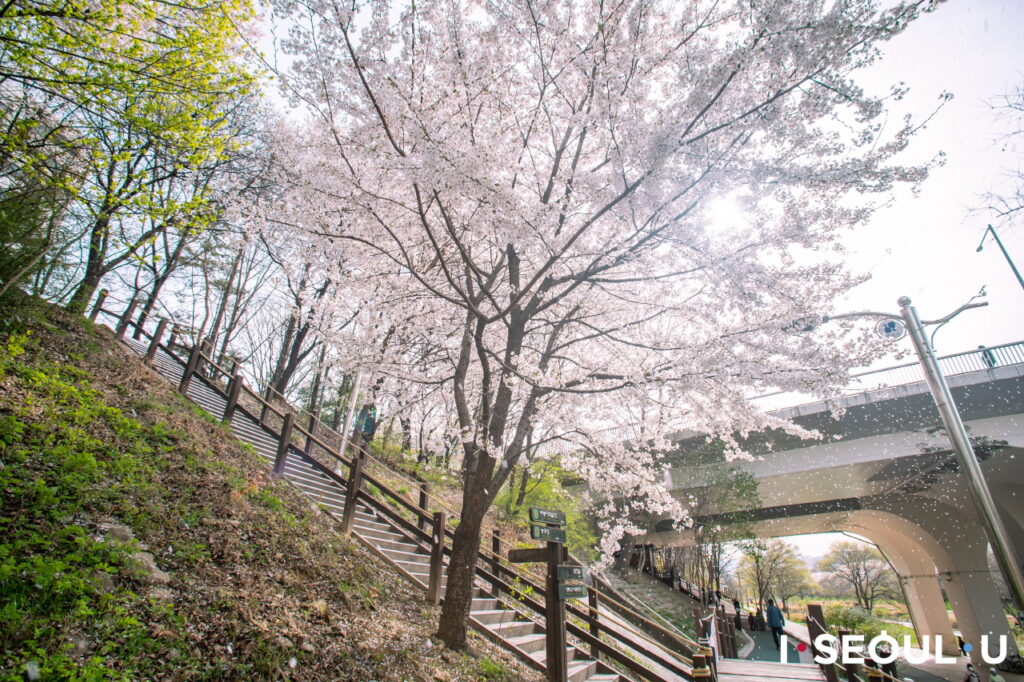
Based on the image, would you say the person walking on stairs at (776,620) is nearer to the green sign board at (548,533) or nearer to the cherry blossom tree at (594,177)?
the cherry blossom tree at (594,177)

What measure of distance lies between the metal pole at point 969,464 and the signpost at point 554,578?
511cm

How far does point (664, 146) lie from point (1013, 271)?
436 inches

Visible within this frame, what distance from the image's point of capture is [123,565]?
141 inches

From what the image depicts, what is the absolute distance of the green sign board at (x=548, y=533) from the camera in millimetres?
5684

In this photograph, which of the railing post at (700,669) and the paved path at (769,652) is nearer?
the railing post at (700,669)

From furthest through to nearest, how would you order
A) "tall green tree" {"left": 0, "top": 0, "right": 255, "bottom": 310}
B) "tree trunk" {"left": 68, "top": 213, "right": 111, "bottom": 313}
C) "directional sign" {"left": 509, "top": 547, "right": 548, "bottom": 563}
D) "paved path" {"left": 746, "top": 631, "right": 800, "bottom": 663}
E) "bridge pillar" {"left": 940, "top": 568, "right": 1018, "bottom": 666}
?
1. "bridge pillar" {"left": 940, "top": 568, "right": 1018, "bottom": 666}
2. "paved path" {"left": 746, "top": 631, "right": 800, "bottom": 663}
3. "tree trunk" {"left": 68, "top": 213, "right": 111, "bottom": 313}
4. "directional sign" {"left": 509, "top": 547, "right": 548, "bottom": 563}
5. "tall green tree" {"left": 0, "top": 0, "right": 255, "bottom": 310}

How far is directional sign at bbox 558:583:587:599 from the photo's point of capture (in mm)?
5617

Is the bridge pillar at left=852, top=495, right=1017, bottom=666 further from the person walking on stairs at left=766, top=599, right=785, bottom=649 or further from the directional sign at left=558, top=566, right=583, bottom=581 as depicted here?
the directional sign at left=558, top=566, right=583, bottom=581

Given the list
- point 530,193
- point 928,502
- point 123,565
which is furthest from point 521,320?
point 928,502

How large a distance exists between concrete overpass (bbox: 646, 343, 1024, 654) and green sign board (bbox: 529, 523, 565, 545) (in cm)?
856

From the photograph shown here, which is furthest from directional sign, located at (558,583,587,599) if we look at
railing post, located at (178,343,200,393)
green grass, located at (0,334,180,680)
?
railing post, located at (178,343,200,393)

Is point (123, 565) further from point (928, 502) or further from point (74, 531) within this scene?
point (928, 502)

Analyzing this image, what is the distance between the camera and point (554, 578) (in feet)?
18.8

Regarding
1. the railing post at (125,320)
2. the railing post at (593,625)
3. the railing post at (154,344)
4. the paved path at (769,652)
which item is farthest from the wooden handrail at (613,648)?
the railing post at (125,320)
